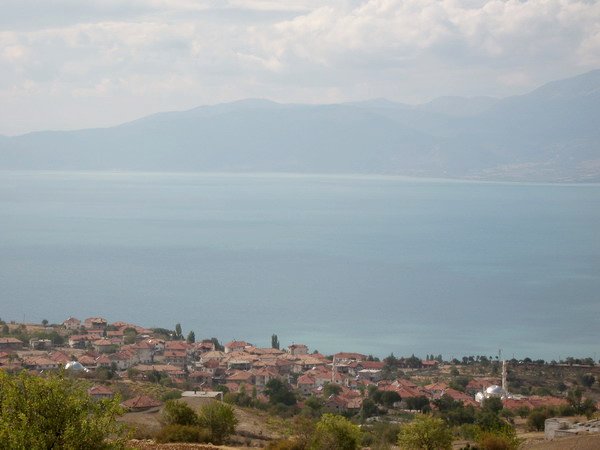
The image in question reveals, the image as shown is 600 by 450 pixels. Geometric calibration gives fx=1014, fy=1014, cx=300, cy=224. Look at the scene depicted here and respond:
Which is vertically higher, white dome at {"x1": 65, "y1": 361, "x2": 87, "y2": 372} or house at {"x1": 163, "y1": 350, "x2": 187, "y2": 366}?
house at {"x1": 163, "y1": 350, "x2": 187, "y2": 366}

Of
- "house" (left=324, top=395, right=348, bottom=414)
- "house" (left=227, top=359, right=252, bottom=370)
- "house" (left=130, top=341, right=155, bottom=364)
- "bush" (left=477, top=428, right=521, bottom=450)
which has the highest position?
"house" (left=130, top=341, right=155, bottom=364)

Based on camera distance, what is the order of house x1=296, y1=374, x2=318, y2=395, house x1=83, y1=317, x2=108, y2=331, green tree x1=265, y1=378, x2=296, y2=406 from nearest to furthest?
green tree x1=265, y1=378, x2=296, y2=406 → house x1=296, y1=374, x2=318, y2=395 → house x1=83, y1=317, x2=108, y2=331

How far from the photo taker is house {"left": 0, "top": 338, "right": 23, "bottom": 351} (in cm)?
3143

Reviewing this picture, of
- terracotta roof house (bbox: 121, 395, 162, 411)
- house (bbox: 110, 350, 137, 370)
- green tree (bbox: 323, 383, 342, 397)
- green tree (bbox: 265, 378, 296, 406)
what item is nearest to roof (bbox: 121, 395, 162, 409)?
terracotta roof house (bbox: 121, 395, 162, 411)

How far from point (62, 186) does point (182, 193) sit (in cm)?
2741

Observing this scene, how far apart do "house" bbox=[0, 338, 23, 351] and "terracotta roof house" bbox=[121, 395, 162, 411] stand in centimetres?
1266

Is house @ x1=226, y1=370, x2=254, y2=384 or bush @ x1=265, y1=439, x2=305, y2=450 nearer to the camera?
bush @ x1=265, y1=439, x2=305, y2=450

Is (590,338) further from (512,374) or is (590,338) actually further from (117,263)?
(117,263)

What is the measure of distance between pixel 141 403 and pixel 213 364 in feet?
41.8

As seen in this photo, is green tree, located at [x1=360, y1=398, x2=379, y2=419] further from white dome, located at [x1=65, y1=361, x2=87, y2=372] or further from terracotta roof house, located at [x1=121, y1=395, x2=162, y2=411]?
white dome, located at [x1=65, y1=361, x2=87, y2=372]

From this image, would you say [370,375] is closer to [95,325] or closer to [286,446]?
[95,325]

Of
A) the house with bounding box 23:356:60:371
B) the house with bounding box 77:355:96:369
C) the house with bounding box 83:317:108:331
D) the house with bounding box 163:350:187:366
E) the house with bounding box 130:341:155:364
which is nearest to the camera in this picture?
the house with bounding box 23:356:60:371

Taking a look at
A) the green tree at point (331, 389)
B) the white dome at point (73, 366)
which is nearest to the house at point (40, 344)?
the white dome at point (73, 366)

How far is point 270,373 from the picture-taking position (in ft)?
A: 102
